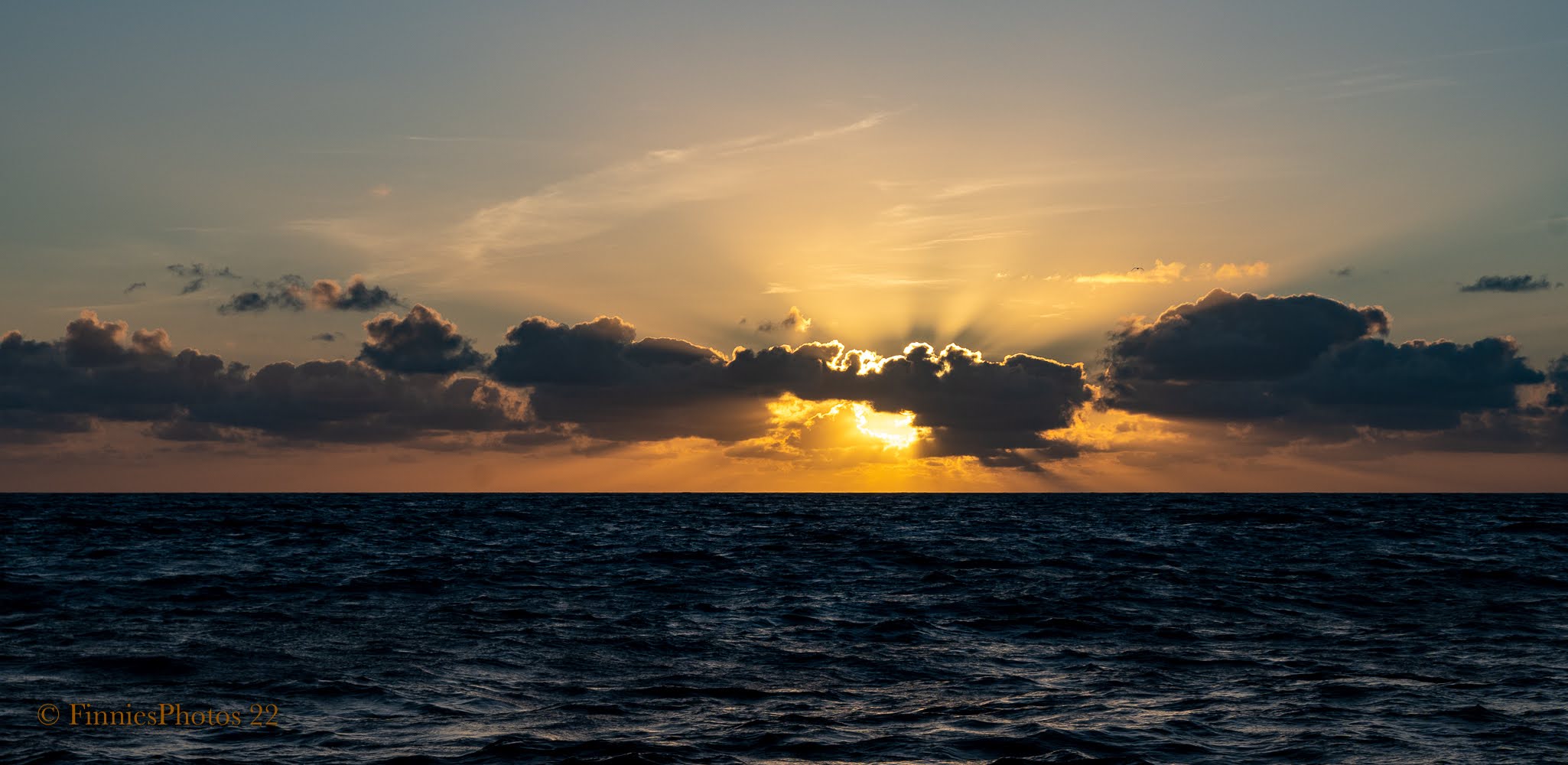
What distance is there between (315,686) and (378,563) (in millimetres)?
27315

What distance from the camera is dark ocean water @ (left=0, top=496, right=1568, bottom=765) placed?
16.6 meters

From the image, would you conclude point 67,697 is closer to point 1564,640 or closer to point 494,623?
point 494,623

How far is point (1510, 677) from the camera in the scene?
21844 millimetres

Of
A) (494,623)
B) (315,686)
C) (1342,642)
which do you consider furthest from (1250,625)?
(315,686)

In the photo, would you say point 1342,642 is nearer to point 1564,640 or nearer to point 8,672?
point 1564,640

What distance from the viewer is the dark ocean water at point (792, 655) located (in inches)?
655

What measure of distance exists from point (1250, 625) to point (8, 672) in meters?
28.5

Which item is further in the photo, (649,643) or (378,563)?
(378,563)

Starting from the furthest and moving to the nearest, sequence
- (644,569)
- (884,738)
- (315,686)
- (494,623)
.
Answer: (644,569), (494,623), (315,686), (884,738)

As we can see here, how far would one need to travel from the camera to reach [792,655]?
982 inches

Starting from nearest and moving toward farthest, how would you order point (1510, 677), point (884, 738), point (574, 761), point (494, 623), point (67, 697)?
point (574, 761) < point (884, 738) < point (67, 697) < point (1510, 677) < point (494, 623)

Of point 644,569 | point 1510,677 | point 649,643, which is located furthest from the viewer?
point 644,569

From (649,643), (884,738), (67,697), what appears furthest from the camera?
(649,643)

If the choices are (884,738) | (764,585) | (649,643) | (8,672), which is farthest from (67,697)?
(764,585)
